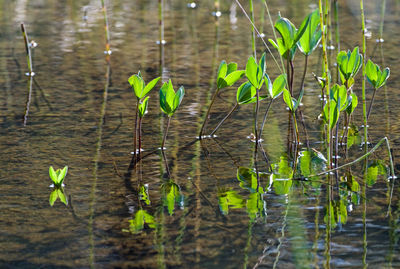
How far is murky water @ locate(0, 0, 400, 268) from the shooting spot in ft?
4.74

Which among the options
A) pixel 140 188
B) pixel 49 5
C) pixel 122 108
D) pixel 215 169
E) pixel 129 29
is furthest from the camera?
pixel 49 5

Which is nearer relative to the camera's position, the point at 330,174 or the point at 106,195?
the point at 106,195

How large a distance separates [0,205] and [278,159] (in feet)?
2.81

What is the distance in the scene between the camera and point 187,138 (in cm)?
224

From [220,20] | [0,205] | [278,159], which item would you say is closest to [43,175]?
[0,205]

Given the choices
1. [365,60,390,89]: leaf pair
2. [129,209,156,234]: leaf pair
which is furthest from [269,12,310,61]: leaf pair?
[129,209,156,234]: leaf pair

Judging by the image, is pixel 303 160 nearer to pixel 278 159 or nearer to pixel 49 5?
pixel 278 159

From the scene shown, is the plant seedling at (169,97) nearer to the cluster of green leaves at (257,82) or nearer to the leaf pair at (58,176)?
the cluster of green leaves at (257,82)

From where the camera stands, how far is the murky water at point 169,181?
1.45 m

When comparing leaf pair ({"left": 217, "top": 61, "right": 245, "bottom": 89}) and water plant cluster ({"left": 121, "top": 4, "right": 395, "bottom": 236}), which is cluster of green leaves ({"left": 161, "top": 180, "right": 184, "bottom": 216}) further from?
leaf pair ({"left": 217, "top": 61, "right": 245, "bottom": 89})

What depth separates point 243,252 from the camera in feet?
4.70

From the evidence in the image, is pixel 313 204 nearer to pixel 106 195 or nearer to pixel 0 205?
pixel 106 195

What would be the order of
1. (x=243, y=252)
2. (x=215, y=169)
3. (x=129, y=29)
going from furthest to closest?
(x=129, y=29)
(x=215, y=169)
(x=243, y=252)

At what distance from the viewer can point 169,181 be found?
187 centimetres
